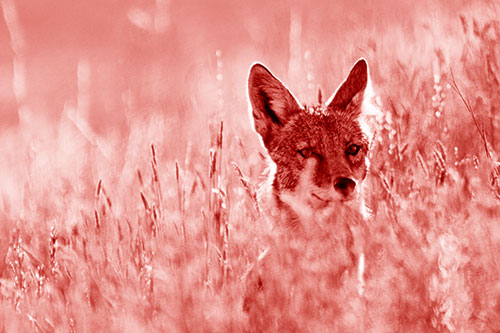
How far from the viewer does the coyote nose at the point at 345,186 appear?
4.92m

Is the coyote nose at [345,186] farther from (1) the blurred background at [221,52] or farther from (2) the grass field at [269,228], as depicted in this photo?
(1) the blurred background at [221,52]

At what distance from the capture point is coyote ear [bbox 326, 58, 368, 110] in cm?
592

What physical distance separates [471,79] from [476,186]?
88.7 inches

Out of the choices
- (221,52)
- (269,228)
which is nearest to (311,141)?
(269,228)

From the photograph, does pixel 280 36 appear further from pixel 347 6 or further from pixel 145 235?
pixel 145 235

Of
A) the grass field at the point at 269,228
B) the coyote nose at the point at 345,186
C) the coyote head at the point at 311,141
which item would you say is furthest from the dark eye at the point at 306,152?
the coyote nose at the point at 345,186

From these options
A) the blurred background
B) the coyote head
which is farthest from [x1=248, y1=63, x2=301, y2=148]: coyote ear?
the blurred background

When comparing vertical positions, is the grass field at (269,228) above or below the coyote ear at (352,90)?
below

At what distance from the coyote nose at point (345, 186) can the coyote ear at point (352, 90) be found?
3.58 feet

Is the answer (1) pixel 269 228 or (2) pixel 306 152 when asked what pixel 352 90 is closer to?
(2) pixel 306 152

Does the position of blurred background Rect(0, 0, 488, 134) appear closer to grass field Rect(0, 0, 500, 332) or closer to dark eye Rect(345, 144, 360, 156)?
grass field Rect(0, 0, 500, 332)

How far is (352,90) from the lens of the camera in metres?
6.02

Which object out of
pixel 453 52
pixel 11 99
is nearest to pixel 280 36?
pixel 453 52

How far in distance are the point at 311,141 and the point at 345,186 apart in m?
0.64
